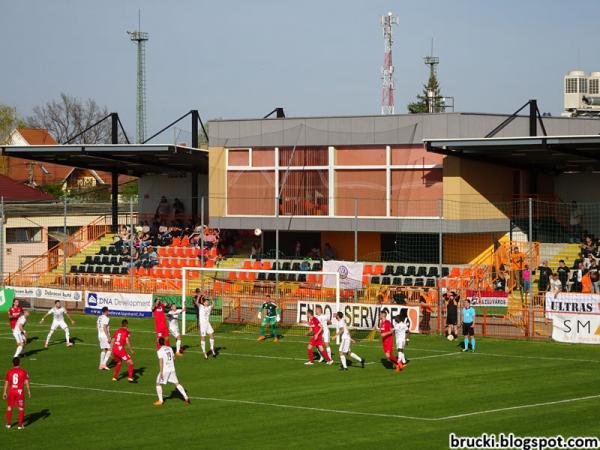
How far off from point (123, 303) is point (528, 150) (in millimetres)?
18478

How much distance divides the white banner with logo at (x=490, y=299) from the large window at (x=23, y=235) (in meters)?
30.2

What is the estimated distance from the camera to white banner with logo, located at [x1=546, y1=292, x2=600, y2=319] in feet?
115

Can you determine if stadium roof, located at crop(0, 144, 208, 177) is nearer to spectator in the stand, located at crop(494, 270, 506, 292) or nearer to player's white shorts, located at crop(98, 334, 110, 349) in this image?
spectator in the stand, located at crop(494, 270, 506, 292)

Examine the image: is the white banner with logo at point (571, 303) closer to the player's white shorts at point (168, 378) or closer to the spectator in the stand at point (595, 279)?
the spectator in the stand at point (595, 279)

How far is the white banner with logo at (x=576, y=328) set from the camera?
115 ft

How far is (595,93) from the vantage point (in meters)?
60.9

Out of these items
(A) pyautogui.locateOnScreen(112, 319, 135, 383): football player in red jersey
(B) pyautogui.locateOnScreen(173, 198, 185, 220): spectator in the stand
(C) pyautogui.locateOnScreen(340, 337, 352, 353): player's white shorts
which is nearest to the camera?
(A) pyautogui.locateOnScreen(112, 319, 135, 383): football player in red jersey

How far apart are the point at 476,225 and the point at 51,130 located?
85484 millimetres

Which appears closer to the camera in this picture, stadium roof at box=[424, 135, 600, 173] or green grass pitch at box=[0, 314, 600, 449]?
green grass pitch at box=[0, 314, 600, 449]

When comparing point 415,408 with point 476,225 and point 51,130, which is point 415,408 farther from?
point 51,130

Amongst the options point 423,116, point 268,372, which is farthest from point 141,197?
point 268,372

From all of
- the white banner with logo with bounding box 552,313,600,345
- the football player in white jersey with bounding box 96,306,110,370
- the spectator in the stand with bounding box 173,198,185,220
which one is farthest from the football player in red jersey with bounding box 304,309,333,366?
the spectator in the stand with bounding box 173,198,185,220

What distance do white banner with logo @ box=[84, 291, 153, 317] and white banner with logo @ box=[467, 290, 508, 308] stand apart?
13.9 meters

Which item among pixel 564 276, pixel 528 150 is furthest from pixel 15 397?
pixel 528 150
